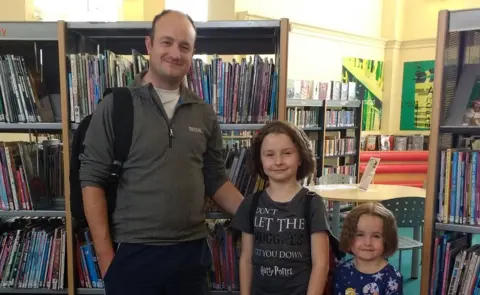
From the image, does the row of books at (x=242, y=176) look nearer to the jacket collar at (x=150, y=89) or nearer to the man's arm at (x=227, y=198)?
the man's arm at (x=227, y=198)

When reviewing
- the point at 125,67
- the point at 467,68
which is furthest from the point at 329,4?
the point at 125,67

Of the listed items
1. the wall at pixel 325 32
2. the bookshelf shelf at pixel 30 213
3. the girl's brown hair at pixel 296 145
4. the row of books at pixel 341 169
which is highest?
the wall at pixel 325 32

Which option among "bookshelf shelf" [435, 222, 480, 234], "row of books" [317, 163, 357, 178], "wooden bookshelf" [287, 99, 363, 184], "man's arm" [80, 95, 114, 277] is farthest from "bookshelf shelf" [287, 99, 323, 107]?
"man's arm" [80, 95, 114, 277]

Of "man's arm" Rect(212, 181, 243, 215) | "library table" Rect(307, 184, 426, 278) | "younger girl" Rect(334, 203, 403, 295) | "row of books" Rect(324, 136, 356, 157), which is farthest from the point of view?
"row of books" Rect(324, 136, 356, 157)

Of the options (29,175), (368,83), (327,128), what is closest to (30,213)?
(29,175)

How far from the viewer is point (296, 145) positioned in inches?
63.0

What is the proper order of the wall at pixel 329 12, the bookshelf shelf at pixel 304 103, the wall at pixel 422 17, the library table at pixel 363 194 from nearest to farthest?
the library table at pixel 363 194
the bookshelf shelf at pixel 304 103
the wall at pixel 329 12
the wall at pixel 422 17

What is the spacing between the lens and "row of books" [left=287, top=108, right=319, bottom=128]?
18.3ft

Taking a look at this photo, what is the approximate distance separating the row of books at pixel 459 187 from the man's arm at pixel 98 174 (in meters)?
1.57

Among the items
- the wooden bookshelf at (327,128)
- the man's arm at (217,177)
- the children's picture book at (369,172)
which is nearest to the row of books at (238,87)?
the man's arm at (217,177)

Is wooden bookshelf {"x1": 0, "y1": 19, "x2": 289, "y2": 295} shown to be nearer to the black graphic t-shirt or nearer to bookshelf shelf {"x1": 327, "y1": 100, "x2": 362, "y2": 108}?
the black graphic t-shirt

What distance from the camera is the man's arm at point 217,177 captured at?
5.80 feet

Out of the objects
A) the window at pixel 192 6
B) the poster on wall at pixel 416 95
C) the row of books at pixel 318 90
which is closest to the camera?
the row of books at pixel 318 90

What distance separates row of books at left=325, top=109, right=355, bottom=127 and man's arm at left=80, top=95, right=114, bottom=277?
4.81 m
